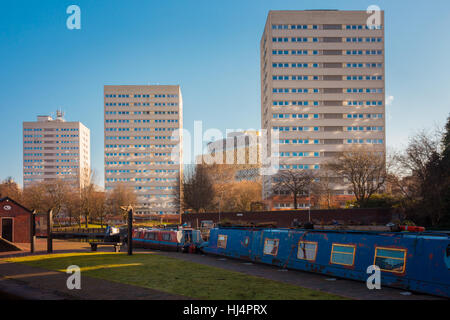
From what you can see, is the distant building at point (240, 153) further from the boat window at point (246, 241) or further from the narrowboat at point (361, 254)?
the narrowboat at point (361, 254)

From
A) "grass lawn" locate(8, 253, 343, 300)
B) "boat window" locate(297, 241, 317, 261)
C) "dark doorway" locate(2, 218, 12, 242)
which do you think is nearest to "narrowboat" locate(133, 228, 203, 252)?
"grass lawn" locate(8, 253, 343, 300)

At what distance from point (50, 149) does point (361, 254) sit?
17844cm

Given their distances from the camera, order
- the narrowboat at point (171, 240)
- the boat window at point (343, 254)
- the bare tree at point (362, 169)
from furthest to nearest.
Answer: the bare tree at point (362, 169) < the narrowboat at point (171, 240) < the boat window at point (343, 254)

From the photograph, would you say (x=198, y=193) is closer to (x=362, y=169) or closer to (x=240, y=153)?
(x=362, y=169)

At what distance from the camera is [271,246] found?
19.1 meters

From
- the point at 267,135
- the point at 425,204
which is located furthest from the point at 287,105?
the point at 425,204

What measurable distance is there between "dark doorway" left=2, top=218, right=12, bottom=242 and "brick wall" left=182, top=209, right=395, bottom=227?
25211mm

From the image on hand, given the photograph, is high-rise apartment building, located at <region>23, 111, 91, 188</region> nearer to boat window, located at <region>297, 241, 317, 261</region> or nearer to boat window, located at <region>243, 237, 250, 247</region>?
boat window, located at <region>243, 237, 250, 247</region>

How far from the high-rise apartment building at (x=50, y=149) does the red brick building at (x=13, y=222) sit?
136 meters

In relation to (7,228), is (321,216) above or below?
below

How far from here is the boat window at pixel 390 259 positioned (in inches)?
504

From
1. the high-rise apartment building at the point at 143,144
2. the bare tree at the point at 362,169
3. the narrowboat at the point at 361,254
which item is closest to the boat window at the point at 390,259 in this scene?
the narrowboat at the point at 361,254

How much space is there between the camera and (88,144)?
198m

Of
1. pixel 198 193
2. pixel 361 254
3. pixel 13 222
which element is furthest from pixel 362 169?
pixel 13 222
